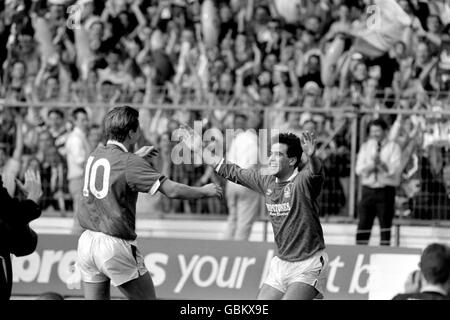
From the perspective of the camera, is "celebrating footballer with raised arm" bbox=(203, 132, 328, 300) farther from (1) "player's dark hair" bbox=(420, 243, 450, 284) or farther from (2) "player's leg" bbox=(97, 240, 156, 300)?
(1) "player's dark hair" bbox=(420, 243, 450, 284)

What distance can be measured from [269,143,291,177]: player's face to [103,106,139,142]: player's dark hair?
152 cm

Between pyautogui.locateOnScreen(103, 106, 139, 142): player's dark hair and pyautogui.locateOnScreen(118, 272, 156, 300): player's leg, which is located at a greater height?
pyautogui.locateOnScreen(103, 106, 139, 142): player's dark hair

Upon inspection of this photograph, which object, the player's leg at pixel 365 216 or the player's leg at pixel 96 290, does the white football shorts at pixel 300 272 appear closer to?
the player's leg at pixel 96 290

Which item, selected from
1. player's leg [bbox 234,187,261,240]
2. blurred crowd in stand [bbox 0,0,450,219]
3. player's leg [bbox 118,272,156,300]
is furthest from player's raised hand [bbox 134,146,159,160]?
player's leg [bbox 234,187,261,240]

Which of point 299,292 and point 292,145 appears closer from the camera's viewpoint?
point 299,292

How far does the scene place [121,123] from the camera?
9781 millimetres

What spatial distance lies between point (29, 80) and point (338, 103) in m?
5.29

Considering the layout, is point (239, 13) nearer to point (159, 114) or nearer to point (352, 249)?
point (159, 114)

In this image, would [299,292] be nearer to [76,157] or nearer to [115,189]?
[115,189]

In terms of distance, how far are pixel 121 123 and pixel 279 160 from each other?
67.1 inches

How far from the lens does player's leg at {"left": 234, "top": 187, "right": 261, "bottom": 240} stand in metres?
16.0

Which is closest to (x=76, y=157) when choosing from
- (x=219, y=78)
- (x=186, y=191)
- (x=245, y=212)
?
(x=245, y=212)
